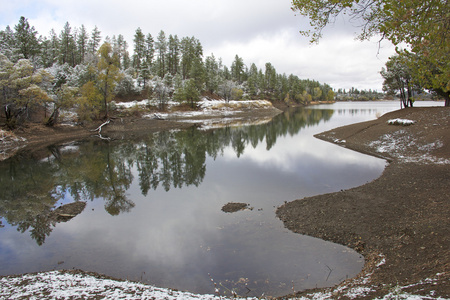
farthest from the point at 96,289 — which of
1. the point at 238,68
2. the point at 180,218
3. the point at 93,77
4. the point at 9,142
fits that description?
the point at 238,68

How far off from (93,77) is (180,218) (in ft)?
179

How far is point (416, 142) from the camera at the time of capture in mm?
25203

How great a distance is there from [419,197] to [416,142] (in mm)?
15530

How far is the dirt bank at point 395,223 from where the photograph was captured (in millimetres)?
6414

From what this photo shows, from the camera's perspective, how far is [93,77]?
57344 mm

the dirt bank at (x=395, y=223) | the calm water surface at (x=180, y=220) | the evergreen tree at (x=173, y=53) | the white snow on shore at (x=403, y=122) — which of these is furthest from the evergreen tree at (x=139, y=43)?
the dirt bank at (x=395, y=223)

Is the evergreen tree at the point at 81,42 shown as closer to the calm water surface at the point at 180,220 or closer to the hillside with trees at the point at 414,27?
the calm water surface at the point at 180,220

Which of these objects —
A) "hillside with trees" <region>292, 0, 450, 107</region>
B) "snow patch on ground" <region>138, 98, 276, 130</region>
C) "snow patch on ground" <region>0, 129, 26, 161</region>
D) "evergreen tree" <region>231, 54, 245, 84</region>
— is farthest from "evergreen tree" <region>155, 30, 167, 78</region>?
"hillside with trees" <region>292, 0, 450, 107</region>

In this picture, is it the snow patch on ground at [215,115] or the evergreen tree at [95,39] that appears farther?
the evergreen tree at [95,39]

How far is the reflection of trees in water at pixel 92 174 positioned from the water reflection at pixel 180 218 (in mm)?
97

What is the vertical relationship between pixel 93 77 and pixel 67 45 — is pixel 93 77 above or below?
below

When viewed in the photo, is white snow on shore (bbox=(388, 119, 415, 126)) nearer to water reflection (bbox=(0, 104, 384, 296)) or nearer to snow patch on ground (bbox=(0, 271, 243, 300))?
water reflection (bbox=(0, 104, 384, 296))

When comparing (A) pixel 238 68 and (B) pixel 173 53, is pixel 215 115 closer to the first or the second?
(B) pixel 173 53

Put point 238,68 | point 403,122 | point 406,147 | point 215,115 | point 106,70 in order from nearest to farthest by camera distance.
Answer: point 406,147 < point 403,122 < point 106,70 < point 215,115 < point 238,68
